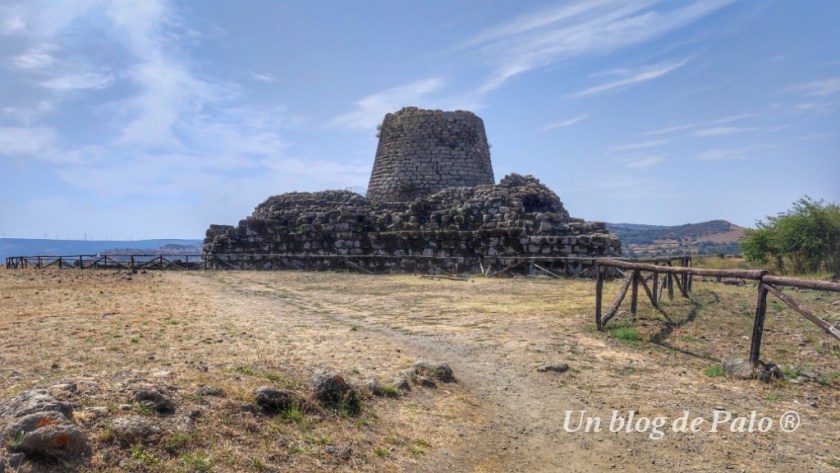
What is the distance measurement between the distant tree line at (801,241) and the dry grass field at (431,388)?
14.3 meters

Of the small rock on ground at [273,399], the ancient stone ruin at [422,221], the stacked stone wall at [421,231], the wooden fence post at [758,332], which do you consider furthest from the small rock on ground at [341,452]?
the stacked stone wall at [421,231]

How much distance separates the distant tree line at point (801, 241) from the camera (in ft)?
77.4

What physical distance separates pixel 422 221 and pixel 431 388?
17.8m

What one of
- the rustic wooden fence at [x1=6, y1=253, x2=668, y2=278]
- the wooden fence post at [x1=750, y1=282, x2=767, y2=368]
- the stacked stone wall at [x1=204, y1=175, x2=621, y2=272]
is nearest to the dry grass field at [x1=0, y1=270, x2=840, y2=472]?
the wooden fence post at [x1=750, y1=282, x2=767, y2=368]

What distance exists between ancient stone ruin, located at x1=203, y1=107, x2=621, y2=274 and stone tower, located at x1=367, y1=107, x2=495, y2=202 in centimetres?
5

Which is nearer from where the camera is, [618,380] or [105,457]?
[105,457]

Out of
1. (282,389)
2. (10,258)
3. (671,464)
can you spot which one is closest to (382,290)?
(282,389)

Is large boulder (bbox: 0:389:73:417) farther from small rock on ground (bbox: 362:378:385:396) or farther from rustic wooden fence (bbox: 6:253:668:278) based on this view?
rustic wooden fence (bbox: 6:253:668:278)

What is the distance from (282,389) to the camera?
16.5 ft

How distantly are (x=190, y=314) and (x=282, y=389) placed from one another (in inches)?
245

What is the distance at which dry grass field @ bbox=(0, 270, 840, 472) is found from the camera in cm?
423

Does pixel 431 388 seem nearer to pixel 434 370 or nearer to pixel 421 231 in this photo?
pixel 434 370

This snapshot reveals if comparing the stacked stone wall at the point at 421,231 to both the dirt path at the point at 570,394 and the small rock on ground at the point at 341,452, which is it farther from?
the small rock on ground at the point at 341,452

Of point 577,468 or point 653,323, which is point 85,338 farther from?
point 653,323
